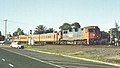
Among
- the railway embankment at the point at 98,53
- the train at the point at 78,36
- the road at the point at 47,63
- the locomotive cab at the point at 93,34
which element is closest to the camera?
the road at the point at 47,63

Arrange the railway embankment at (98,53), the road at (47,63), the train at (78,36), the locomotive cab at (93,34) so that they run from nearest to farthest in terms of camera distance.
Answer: the road at (47,63) < the railway embankment at (98,53) < the locomotive cab at (93,34) < the train at (78,36)

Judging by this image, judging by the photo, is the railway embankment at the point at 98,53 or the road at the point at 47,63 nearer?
the road at the point at 47,63

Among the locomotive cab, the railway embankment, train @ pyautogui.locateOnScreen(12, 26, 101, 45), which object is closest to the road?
the railway embankment

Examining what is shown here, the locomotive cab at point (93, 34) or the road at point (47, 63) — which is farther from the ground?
the locomotive cab at point (93, 34)

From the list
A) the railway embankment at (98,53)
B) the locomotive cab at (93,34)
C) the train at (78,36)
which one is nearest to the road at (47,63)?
the railway embankment at (98,53)

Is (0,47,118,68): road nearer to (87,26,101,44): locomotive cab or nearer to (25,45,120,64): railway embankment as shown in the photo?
(25,45,120,64): railway embankment

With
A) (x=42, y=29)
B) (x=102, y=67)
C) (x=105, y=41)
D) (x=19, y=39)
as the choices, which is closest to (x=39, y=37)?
(x=19, y=39)

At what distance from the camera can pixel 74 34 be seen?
65.8 m

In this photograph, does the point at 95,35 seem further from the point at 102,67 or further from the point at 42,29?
the point at 42,29

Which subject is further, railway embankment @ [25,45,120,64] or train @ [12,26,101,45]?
train @ [12,26,101,45]

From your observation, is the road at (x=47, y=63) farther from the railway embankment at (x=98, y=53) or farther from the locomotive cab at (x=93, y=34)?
the locomotive cab at (x=93, y=34)

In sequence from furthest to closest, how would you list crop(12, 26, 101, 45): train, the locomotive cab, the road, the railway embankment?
crop(12, 26, 101, 45): train < the locomotive cab < the railway embankment < the road

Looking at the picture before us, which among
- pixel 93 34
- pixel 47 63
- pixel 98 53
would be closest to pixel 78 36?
pixel 93 34

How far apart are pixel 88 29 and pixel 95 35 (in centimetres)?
182
